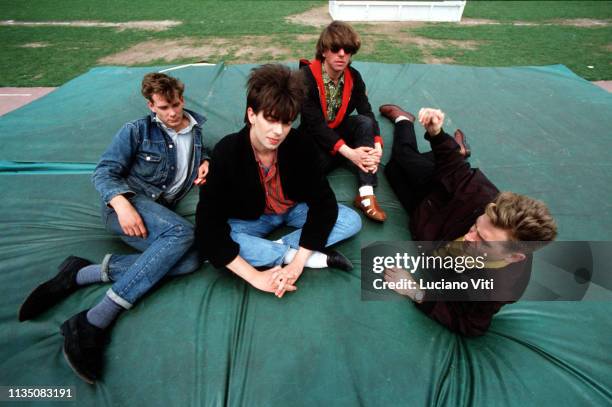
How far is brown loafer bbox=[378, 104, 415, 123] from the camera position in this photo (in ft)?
8.89

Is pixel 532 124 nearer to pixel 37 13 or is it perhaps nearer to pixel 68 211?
pixel 68 211

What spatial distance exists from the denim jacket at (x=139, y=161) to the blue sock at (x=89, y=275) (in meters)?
0.34

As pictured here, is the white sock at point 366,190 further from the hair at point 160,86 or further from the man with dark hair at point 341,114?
the hair at point 160,86

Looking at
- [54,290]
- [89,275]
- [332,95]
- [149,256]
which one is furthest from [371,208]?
[54,290]

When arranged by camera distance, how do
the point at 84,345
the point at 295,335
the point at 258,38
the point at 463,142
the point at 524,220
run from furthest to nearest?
the point at 258,38
the point at 463,142
the point at 295,335
the point at 84,345
the point at 524,220

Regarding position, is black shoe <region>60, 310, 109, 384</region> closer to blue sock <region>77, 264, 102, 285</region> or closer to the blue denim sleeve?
blue sock <region>77, 264, 102, 285</region>

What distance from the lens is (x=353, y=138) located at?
239cm

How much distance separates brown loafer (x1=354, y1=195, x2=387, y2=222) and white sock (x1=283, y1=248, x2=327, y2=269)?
458mm

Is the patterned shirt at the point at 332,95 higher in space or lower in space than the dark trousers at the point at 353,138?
higher

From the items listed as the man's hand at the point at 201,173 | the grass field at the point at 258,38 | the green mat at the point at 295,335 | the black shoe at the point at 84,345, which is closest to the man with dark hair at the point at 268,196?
the green mat at the point at 295,335

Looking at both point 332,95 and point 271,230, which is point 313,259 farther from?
point 332,95

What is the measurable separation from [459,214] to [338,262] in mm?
667

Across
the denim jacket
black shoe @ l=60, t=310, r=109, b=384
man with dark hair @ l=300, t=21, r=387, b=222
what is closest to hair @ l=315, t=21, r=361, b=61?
man with dark hair @ l=300, t=21, r=387, b=222

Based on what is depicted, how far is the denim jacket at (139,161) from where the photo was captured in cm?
159
